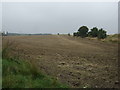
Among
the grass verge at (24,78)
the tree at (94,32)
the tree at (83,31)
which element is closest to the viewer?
the grass verge at (24,78)

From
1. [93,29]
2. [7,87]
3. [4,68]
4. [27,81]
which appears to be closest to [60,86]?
[27,81]

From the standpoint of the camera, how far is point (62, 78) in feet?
25.1

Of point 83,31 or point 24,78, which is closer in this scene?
point 24,78

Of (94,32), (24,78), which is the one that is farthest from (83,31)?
(24,78)

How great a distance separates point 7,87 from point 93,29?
5827 centimetres

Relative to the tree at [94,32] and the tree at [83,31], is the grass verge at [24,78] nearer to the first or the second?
the tree at [94,32]

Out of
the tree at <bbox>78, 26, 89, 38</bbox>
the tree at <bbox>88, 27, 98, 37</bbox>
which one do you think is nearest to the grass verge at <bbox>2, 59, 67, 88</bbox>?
the tree at <bbox>88, 27, 98, 37</bbox>

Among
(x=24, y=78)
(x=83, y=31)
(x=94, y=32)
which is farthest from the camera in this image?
(x=83, y=31)

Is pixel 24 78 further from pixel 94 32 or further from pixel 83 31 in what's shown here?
pixel 83 31

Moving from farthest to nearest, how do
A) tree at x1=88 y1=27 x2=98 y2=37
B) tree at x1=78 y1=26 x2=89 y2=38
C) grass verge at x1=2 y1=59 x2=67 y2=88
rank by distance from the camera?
tree at x1=78 y1=26 x2=89 y2=38, tree at x1=88 y1=27 x2=98 y2=37, grass verge at x1=2 y1=59 x2=67 y2=88

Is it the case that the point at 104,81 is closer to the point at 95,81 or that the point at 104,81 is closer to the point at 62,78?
the point at 95,81

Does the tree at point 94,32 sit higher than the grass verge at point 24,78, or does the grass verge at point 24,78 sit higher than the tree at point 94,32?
the tree at point 94,32

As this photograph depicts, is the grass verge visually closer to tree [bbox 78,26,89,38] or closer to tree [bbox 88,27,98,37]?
tree [bbox 88,27,98,37]

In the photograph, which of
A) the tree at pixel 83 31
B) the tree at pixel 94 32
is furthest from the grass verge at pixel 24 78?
the tree at pixel 83 31
